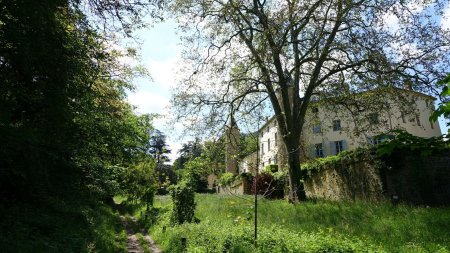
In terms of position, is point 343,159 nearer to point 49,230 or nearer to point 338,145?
point 49,230

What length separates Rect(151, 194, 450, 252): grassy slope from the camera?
28.6 feet

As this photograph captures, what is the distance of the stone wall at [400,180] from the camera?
44.4ft

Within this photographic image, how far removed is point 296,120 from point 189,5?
8.92 metres

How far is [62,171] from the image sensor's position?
40.2 feet

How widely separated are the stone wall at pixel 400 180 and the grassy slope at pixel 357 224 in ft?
4.79

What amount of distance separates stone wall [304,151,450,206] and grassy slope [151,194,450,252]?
1459mm

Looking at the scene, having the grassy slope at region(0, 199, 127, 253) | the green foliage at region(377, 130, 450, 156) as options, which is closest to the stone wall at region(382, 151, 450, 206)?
the grassy slope at region(0, 199, 127, 253)

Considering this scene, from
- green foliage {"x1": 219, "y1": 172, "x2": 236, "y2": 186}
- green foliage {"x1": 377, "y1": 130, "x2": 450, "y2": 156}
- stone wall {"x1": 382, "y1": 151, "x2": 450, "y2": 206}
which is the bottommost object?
green foliage {"x1": 377, "y1": 130, "x2": 450, "y2": 156}

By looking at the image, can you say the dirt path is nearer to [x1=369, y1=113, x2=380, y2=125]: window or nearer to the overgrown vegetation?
the overgrown vegetation

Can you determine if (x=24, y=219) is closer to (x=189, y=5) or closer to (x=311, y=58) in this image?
(x=189, y=5)

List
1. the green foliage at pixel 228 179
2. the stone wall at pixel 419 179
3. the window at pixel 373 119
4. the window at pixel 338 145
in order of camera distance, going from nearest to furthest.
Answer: the stone wall at pixel 419 179
the window at pixel 373 119
the green foliage at pixel 228 179
the window at pixel 338 145

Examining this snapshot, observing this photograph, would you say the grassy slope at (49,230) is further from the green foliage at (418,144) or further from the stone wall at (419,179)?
the stone wall at (419,179)

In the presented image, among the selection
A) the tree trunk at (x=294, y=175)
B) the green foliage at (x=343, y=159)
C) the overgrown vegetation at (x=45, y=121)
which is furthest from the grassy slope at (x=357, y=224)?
the overgrown vegetation at (x=45, y=121)

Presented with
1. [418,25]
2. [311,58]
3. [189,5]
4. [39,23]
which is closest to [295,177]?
[311,58]
